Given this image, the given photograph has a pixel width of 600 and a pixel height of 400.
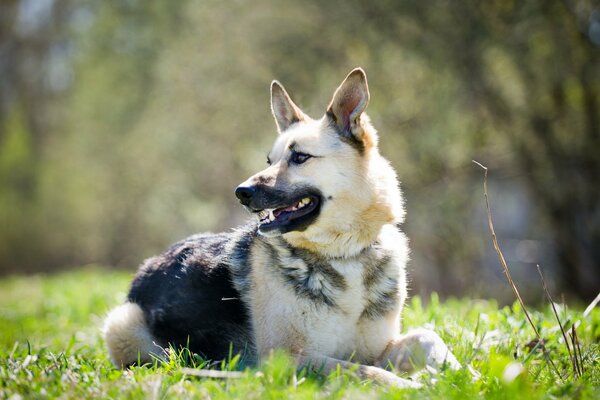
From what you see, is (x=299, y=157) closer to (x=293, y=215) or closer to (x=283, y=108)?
(x=293, y=215)

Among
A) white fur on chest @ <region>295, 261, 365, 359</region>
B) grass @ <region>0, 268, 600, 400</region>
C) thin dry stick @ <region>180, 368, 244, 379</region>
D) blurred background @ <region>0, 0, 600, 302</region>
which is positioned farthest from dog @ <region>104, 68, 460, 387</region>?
blurred background @ <region>0, 0, 600, 302</region>

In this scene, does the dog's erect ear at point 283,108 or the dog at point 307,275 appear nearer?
the dog at point 307,275

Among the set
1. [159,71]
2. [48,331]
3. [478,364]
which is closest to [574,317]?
[478,364]

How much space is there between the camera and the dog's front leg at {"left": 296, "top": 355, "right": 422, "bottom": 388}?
339 cm

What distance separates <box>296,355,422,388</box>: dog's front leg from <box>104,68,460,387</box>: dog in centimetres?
1

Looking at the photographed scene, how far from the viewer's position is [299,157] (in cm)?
440

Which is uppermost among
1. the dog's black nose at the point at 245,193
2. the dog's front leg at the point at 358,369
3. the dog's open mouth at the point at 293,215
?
the dog's black nose at the point at 245,193

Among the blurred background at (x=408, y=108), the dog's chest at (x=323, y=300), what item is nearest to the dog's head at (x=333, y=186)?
the dog's chest at (x=323, y=300)

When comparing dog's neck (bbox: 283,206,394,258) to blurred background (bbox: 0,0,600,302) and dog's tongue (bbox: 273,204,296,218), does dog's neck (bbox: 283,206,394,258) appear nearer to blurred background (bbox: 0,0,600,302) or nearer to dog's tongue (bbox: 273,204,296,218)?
dog's tongue (bbox: 273,204,296,218)

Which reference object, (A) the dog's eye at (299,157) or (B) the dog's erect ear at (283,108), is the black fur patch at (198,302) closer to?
(A) the dog's eye at (299,157)

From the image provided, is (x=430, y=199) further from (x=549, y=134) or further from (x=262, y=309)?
(x=262, y=309)

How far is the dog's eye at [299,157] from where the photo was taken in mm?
4371

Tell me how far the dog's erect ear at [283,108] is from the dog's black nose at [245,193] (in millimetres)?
1134

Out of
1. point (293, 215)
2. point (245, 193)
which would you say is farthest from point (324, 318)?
point (245, 193)
